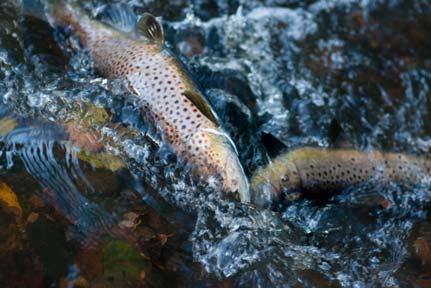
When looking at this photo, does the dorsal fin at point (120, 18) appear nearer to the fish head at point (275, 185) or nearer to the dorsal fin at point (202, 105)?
the dorsal fin at point (202, 105)

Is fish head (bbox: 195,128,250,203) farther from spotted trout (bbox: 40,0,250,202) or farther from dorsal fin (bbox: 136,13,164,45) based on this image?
dorsal fin (bbox: 136,13,164,45)

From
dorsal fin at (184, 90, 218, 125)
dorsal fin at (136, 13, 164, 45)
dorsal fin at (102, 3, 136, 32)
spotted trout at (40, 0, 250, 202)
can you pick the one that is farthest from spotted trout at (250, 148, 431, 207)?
dorsal fin at (102, 3, 136, 32)

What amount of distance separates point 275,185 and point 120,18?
184 centimetres

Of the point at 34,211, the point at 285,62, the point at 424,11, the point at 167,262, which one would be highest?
the point at 424,11

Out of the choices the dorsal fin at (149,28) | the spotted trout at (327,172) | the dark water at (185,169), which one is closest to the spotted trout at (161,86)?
the dorsal fin at (149,28)

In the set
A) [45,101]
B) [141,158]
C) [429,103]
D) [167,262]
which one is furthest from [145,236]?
[429,103]

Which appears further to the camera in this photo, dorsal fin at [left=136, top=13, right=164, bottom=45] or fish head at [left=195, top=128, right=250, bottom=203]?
dorsal fin at [left=136, top=13, right=164, bottom=45]

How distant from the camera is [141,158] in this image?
3.61m

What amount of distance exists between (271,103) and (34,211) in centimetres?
225

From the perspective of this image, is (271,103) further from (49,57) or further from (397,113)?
(49,57)

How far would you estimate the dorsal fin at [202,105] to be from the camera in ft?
11.4

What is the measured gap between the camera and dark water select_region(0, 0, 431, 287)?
310cm

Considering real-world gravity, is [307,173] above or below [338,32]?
below

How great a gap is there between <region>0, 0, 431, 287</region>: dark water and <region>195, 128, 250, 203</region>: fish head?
0.10m
